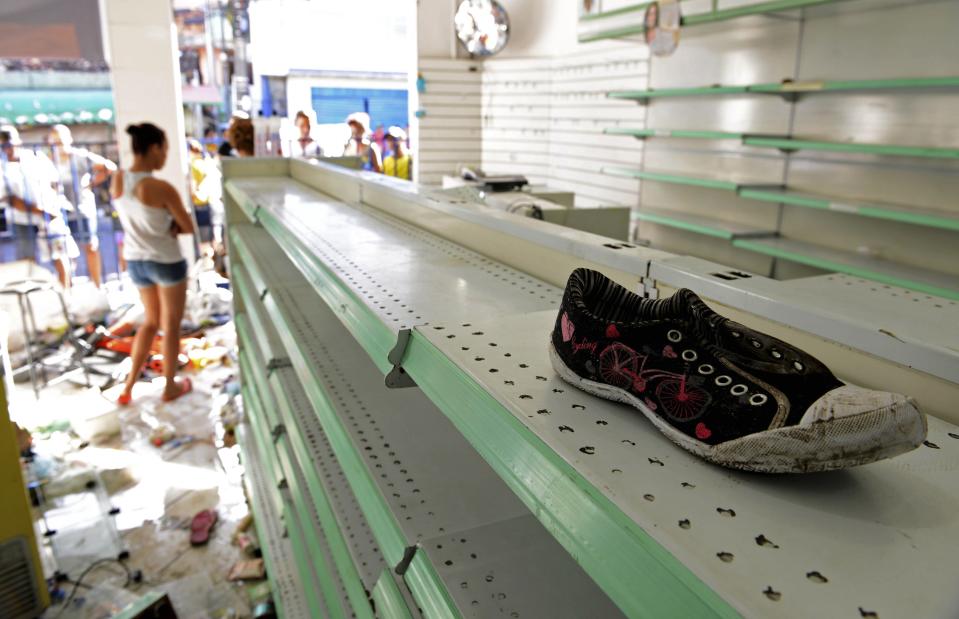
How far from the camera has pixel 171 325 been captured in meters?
4.94

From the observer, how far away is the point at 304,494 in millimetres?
2324

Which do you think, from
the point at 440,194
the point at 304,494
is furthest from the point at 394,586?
the point at 440,194

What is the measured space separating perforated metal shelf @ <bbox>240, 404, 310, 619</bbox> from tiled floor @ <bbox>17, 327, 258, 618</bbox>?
0.68ft

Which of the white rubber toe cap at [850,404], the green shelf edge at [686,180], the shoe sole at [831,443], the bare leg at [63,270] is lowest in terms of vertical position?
the bare leg at [63,270]

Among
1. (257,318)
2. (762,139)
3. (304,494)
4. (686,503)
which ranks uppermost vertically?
(762,139)

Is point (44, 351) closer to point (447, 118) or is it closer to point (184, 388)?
point (184, 388)

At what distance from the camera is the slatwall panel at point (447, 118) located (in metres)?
7.79

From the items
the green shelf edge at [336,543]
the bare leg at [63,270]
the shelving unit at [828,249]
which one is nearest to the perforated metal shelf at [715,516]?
the green shelf edge at [336,543]

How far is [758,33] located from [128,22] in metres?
6.06

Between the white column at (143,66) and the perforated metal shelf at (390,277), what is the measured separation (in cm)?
563

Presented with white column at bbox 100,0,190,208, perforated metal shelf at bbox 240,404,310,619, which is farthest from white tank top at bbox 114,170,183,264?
white column at bbox 100,0,190,208

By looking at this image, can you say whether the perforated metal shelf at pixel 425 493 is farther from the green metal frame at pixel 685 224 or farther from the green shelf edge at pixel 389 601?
the green metal frame at pixel 685 224

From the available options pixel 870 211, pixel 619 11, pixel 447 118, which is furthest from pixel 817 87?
pixel 447 118

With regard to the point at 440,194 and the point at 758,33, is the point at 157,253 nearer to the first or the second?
the point at 440,194
